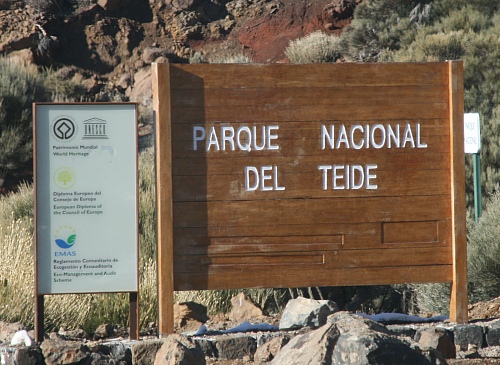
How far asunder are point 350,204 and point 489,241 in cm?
251

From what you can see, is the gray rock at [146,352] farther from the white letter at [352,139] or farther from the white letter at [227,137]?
the white letter at [352,139]

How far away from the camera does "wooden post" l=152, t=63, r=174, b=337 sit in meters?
5.68

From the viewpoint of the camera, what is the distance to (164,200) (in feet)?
18.7

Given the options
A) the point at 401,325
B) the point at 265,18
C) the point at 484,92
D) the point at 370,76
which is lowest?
the point at 401,325

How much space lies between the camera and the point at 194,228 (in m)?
5.78

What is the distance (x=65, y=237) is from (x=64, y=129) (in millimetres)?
771

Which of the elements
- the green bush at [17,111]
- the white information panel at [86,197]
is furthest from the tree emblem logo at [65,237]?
the green bush at [17,111]

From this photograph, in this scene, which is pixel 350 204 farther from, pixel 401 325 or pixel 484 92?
pixel 484 92

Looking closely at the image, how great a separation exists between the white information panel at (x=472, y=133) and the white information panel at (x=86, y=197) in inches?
196

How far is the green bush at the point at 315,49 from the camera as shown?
2012 cm

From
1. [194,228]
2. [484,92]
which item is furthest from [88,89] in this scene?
[194,228]

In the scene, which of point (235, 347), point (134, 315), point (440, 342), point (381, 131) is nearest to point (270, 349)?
point (235, 347)

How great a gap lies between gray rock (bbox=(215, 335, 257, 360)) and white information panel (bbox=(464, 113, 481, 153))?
15.3 ft

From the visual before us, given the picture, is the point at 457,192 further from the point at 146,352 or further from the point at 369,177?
the point at 146,352
